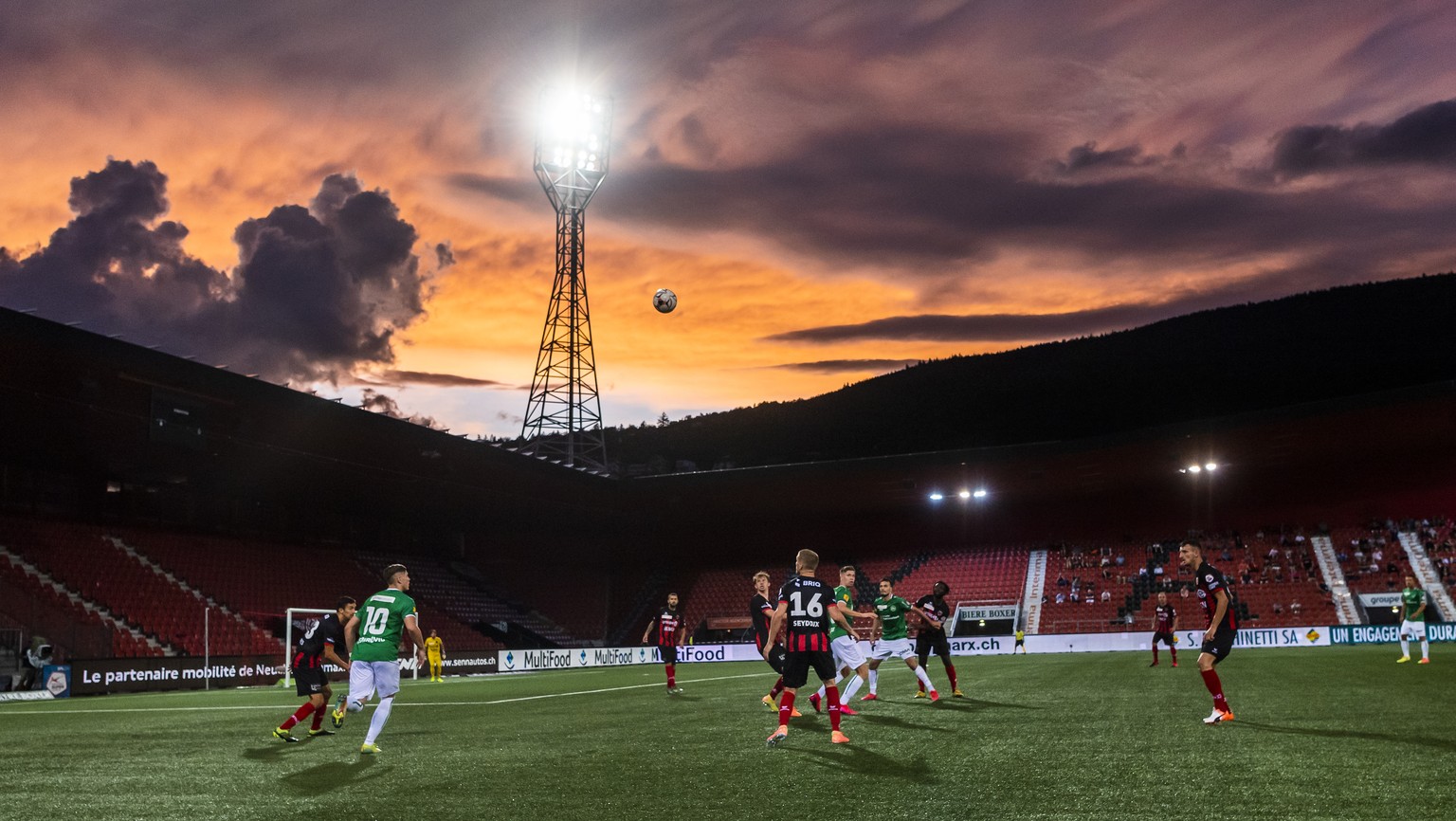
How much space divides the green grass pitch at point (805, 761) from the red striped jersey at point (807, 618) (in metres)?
1.05

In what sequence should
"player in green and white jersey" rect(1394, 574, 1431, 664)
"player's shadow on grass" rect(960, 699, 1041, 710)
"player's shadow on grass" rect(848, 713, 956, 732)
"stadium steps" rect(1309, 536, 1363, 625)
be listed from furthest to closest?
1. "stadium steps" rect(1309, 536, 1363, 625)
2. "player in green and white jersey" rect(1394, 574, 1431, 664)
3. "player's shadow on grass" rect(960, 699, 1041, 710)
4. "player's shadow on grass" rect(848, 713, 956, 732)

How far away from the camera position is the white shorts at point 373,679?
1145 centimetres

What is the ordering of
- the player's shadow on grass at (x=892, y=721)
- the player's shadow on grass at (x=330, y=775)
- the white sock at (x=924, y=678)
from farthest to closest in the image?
1. the white sock at (x=924, y=678)
2. the player's shadow on grass at (x=892, y=721)
3. the player's shadow on grass at (x=330, y=775)

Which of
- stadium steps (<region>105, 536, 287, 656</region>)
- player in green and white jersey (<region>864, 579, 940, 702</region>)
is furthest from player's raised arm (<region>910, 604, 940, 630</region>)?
stadium steps (<region>105, 536, 287, 656</region>)

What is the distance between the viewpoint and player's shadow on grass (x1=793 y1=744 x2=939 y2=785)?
859 cm

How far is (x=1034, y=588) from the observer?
51281 mm

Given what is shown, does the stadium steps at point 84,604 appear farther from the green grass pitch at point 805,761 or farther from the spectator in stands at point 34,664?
the green grass pitch at point 805,761

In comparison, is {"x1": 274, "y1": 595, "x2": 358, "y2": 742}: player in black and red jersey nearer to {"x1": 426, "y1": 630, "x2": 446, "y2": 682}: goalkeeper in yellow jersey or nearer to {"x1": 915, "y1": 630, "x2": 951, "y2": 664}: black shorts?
{"x1": 915, "y1": 630, "x2": 951, "y2": 664}: black shorts

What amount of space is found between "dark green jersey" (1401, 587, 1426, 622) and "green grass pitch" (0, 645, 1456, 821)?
743 centimetres

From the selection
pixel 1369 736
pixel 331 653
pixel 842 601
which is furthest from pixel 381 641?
pixel 1369 736

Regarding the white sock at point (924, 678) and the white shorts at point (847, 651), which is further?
the white sock at point (924, 678)

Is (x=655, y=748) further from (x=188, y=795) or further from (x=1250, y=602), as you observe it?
(x=1250, y=602)

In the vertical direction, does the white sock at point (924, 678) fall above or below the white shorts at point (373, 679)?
below

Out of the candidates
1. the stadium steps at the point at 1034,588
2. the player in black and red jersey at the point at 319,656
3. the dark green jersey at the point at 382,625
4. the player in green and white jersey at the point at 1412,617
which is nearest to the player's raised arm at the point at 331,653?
the player in black and red jersey at the point at 319,656
